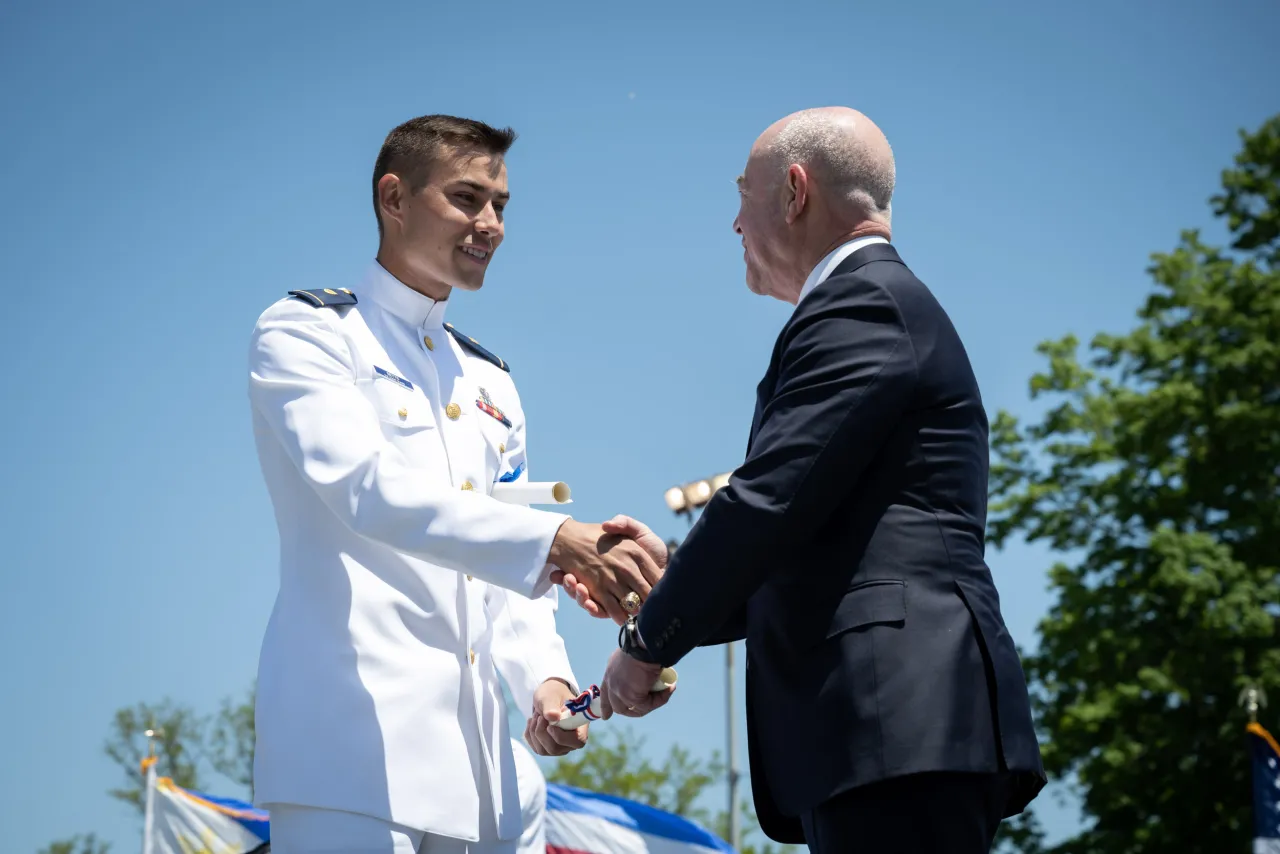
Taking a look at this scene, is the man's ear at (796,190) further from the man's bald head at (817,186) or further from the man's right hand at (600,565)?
the man's right hand at (600,565)

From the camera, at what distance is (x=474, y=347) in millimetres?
4734

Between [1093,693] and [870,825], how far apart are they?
20.0m

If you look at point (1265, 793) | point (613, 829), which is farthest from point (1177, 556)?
point (613, 829)

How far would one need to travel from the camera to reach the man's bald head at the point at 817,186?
12.3ft

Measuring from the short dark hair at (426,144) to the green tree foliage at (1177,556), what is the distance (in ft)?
58.6

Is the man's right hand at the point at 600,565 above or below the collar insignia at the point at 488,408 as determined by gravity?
below

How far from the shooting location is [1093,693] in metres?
21.7

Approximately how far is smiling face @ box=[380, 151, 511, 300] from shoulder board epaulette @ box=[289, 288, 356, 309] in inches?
8.1

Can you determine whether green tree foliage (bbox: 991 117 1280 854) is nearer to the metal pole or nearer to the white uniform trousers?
the metal pole

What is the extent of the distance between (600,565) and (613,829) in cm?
872

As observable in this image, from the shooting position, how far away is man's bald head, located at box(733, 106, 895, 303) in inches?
148

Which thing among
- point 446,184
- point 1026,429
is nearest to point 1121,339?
point 1026,429

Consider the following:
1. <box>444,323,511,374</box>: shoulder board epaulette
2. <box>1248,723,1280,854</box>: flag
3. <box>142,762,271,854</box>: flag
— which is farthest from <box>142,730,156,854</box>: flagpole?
<box>1248,723,1280,854</box>: flag

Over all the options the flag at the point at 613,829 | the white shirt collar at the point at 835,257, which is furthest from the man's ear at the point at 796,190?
the flag at the point at 613,829
